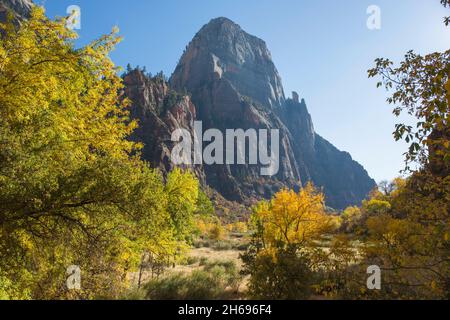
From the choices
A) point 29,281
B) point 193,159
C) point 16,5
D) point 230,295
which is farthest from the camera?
point 193,159

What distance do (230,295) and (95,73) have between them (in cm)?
1351

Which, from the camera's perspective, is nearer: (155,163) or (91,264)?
(91,264)

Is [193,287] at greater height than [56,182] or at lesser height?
lesser

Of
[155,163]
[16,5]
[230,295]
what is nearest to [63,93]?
[230,295]

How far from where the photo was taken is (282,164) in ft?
618

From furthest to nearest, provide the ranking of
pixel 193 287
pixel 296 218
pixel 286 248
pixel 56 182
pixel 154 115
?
pixel 154 115
pixel 296 218
pixel 193 287
pixel 286 248
pixel 56 182

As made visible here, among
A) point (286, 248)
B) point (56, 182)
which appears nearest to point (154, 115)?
point (286, 248)

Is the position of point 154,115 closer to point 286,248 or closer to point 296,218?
point 296,218

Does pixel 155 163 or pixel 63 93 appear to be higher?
pixel 155 163

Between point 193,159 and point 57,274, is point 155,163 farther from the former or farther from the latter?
point 57,274

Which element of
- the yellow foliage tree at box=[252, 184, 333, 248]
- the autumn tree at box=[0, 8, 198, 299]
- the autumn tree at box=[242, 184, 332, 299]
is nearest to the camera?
the autumn tree at box=[0, 8, 198, 299]

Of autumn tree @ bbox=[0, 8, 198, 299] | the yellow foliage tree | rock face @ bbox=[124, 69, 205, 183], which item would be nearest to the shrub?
the yellow foliage tree

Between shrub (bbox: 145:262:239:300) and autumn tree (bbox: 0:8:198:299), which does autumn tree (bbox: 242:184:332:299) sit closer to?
shrub (bbox: 145:262:239:300)
